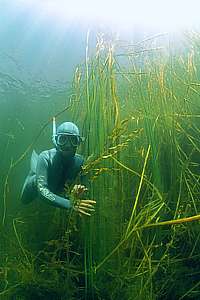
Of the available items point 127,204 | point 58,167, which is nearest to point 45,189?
point 58,167

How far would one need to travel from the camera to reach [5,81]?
10.6 meters

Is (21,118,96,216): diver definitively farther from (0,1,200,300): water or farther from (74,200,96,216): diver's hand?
(74,200,96,216): diver's hand

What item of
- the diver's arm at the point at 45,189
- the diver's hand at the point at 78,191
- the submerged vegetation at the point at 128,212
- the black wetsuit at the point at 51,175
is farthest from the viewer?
the black wetsuit at the point at 51,175

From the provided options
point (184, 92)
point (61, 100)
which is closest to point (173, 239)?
point (184, 92)

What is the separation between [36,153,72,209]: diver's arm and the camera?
3.48m

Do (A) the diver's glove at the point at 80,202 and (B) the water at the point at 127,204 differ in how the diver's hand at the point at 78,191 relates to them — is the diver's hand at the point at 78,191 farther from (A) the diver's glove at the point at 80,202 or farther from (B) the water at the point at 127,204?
(B) the water at the point at 127,204

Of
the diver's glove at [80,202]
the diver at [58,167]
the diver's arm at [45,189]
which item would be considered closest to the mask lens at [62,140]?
the diver at [58,167]

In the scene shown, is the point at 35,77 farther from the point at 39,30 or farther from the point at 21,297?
the point at 21,297

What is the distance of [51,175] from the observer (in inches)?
168

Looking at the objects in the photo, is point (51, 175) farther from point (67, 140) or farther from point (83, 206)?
point (83, 206)

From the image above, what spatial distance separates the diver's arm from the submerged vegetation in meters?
0.16

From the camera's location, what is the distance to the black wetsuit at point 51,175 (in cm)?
398

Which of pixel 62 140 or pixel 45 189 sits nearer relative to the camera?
pixel 45 189

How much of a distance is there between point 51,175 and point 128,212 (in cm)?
115
